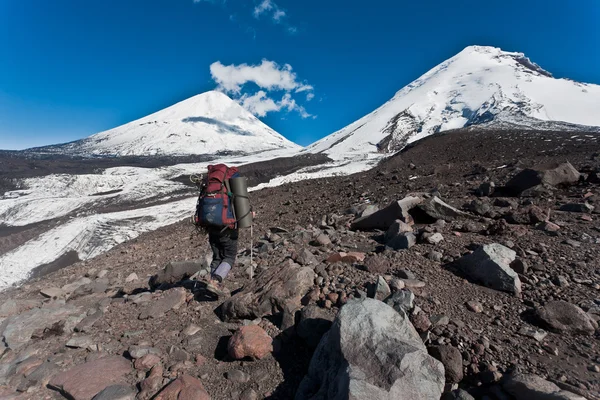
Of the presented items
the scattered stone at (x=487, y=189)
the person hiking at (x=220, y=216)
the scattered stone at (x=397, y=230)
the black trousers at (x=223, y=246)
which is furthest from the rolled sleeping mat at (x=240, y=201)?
the scattered stone at (x=487, y=189)

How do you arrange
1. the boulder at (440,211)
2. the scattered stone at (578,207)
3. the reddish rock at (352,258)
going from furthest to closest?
the boulder at (440,211), the scattered stone at (578,207), the reddish rock at (352,258)

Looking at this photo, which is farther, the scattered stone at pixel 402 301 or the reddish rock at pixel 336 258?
the reddish rock at pixel 336 258

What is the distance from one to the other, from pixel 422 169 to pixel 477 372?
1092 cm

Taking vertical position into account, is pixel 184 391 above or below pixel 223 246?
below

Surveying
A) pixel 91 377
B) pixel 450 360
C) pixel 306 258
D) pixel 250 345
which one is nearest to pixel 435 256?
pixel 306 258

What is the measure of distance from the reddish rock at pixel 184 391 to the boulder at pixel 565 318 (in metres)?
2.61

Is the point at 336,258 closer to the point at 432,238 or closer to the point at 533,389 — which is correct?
the point at 432,238

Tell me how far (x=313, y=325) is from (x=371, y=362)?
0.74 meters

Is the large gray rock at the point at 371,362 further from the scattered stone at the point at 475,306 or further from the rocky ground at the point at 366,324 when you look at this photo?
the scattered stone at the point at 475,306

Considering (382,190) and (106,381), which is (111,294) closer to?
(106,381)

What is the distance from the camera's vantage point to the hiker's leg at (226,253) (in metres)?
3.74

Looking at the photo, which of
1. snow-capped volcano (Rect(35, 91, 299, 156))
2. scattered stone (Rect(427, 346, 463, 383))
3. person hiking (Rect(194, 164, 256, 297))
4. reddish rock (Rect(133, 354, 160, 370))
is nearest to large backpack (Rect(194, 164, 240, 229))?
person hiking (Rect(194, 164, 256, 297))

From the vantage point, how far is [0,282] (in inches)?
511

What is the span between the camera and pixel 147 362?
2529mm
